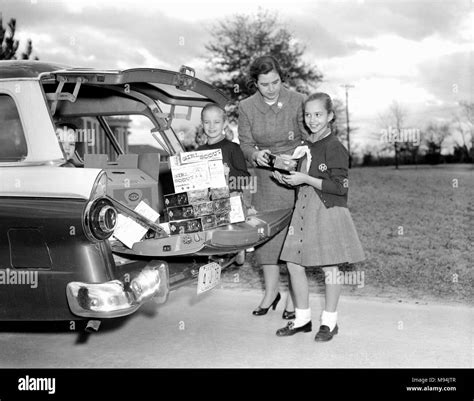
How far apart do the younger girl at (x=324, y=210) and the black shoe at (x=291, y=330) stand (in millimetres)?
199

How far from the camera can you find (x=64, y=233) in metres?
3.79

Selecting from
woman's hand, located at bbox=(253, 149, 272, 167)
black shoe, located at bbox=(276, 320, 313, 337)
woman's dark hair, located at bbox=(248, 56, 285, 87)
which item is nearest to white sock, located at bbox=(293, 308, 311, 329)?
black shoe, located at bbox=(276, 320, 313, 337)

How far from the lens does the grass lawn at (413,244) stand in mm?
7137

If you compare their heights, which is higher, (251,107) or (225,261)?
(251,107)

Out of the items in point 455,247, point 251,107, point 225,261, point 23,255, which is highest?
point 251,107

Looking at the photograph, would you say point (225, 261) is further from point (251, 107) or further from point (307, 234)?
point (251, 107)

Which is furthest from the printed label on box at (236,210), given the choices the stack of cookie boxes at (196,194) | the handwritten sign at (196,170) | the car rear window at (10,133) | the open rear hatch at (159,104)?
the car rear window at (10,133)

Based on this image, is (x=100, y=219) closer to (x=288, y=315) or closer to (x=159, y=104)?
(x=159, y=104)

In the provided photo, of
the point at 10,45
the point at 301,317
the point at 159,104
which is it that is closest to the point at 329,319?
the point at 301,317

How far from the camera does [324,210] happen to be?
4.84 meters

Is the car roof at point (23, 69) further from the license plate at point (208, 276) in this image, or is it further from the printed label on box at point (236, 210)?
the license plate at point (208, 276)
